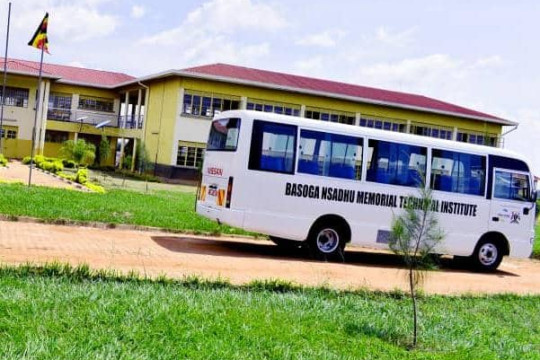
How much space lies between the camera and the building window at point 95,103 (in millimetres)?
47634

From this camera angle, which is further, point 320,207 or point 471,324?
point 320,207

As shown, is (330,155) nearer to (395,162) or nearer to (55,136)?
(395,162)

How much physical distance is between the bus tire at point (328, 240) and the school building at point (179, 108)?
24.7 m

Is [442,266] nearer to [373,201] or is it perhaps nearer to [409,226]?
[373,201]

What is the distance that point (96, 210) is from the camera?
1491cm

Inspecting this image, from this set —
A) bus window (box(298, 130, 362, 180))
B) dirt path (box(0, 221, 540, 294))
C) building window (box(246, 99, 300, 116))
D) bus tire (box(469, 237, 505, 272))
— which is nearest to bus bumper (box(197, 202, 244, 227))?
dirt path (box(0, 221, 540, 294))

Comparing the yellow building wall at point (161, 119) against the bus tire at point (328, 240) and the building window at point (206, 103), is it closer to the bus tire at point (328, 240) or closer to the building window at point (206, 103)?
the building window at point (206, 103)

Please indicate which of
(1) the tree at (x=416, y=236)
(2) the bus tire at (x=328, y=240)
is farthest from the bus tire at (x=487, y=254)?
(1) the tree at (x=416, y=236)

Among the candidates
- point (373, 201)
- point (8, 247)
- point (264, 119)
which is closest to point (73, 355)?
point (8, 247)

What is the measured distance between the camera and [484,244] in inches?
558

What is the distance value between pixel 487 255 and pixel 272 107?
25790 millimetres

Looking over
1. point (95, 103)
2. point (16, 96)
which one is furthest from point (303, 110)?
point (16, 96)

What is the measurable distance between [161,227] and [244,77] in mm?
24953

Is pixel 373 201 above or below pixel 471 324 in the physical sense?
above
